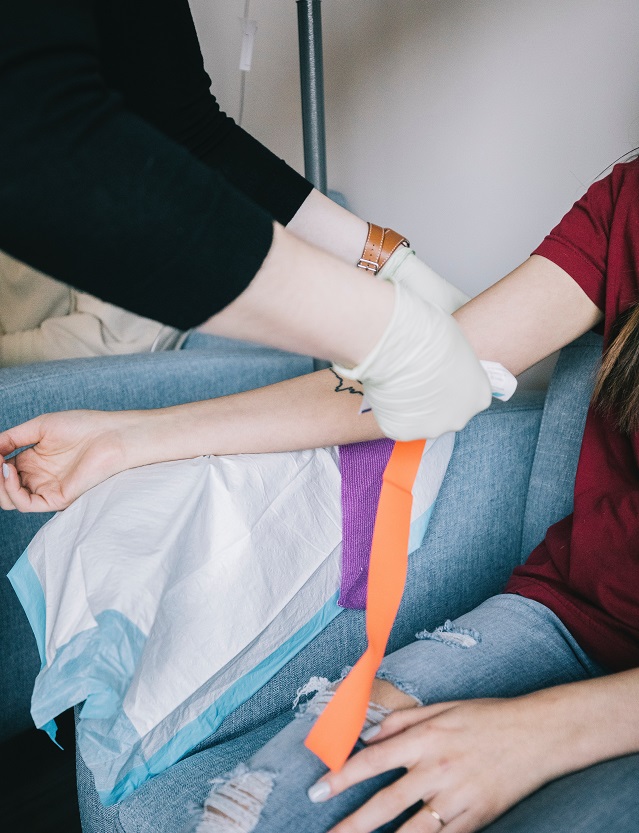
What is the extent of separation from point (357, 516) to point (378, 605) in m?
0.21

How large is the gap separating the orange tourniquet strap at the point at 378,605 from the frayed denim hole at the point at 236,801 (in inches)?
2.0

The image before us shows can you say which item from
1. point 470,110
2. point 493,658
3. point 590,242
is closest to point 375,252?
point 590,242

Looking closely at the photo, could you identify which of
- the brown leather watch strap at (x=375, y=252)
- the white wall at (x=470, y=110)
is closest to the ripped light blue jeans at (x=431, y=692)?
the brown leather watch strap at (x=375, y=252)

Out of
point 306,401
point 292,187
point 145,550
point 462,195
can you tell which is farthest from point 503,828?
point 462,195

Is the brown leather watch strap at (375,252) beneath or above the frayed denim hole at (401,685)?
above

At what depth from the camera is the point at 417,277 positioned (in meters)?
0.90

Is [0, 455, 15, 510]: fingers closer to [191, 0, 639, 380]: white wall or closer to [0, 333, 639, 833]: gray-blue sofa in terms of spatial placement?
[0, 333, 639, 833]: gray-blue sofa

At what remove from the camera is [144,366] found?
1060mm

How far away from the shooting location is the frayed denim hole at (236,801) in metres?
0.51

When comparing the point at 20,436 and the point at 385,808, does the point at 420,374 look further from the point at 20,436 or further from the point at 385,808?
the point at 20,436

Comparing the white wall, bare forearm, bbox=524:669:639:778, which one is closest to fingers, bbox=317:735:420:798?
bare forearm, bbox=524:669:639:778

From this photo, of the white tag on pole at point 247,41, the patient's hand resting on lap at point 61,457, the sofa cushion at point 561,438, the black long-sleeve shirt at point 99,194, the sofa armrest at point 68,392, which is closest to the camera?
the black long-sleeve shirt at point 99,194

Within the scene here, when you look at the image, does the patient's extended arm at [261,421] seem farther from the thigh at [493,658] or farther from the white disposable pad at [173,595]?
the thigh at [493,658]

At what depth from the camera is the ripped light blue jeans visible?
1.69ft
